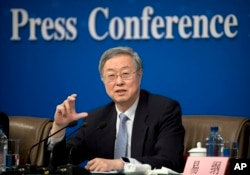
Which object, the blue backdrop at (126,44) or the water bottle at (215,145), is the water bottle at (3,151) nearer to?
the water bottle at (215,145)

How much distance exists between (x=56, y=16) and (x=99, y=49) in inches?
18.2

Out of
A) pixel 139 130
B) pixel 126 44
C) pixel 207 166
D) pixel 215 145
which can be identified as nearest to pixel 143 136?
pixel 139 130

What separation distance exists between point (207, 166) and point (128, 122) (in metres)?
1.34

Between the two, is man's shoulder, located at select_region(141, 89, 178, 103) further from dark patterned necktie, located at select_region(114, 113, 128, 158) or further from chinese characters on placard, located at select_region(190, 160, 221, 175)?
chinese characters on placard, located at select_region(190, 160, 221, 175)

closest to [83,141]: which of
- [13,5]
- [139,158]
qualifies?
[139,158]

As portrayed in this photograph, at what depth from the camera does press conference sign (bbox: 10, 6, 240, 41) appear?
5.84 meters

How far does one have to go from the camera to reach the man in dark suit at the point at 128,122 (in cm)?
445

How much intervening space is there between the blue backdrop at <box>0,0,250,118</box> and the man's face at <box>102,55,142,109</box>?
4.36ft

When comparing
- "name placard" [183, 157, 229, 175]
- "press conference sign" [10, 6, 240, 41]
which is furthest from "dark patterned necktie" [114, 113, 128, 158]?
"press conference sign" [10, 6, 240, 41]

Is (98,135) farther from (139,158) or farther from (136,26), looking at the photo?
(136,26)

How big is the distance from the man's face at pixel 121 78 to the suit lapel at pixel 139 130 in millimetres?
93

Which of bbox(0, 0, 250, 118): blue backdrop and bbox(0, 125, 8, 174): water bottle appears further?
bbox(0, 0, 250, 118): blue backdrop

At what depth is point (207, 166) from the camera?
3361 mm

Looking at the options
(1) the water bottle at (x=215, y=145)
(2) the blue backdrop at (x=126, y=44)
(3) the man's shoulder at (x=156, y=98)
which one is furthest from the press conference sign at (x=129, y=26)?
(1) the water bottle at (x=215, y=145)
